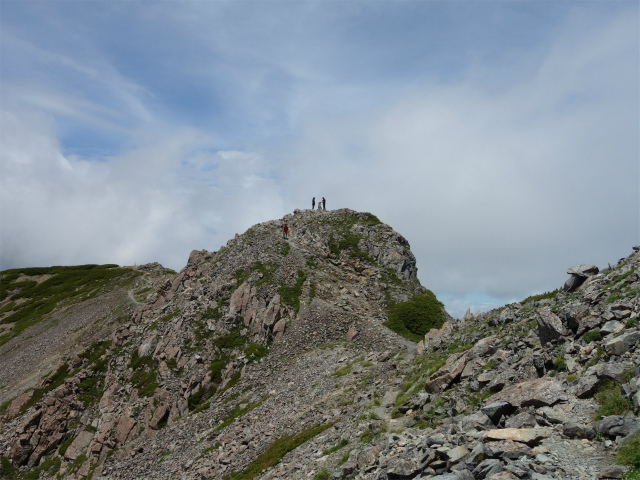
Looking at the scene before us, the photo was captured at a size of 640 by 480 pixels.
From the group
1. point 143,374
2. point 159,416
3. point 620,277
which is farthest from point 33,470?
point 620,277

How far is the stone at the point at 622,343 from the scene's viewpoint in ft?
53.7

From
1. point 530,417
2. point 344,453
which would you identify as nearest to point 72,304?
point 344,453

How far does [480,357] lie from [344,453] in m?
10.2

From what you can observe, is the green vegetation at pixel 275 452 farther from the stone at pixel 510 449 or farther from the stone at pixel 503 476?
the stone at pixel 503 476

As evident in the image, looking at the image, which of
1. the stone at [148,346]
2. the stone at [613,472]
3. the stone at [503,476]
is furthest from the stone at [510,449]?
the stone at [148,346]

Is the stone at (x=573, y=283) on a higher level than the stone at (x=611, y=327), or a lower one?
higher

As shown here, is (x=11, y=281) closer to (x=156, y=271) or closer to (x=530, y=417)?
(x=156, y=271)

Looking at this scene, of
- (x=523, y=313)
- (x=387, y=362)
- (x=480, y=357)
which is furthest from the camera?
(x=387, y=362)

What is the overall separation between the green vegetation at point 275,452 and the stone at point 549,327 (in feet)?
50.7

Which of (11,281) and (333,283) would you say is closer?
(333,283)

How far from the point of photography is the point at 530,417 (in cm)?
1537

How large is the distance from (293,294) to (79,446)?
31703 mm

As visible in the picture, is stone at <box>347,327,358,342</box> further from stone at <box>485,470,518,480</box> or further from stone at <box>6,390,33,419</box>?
stone at <box>6,390,33,419</box>

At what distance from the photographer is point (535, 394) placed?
16.6 meters
